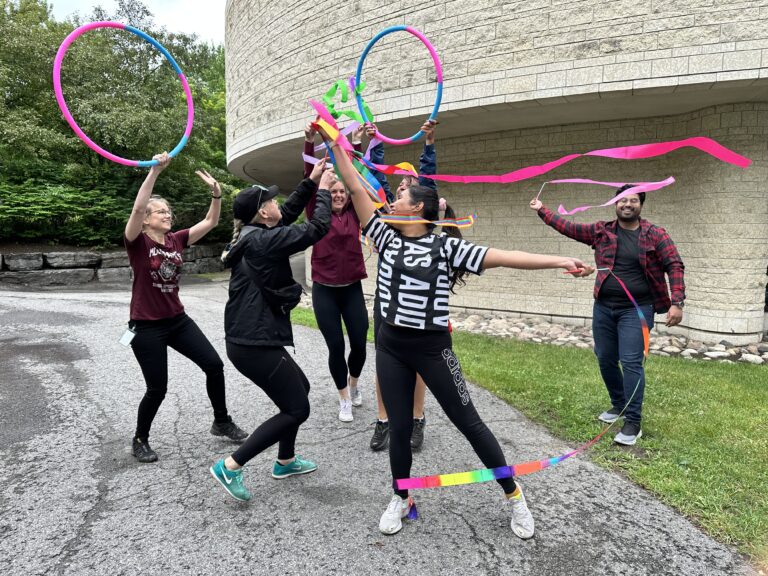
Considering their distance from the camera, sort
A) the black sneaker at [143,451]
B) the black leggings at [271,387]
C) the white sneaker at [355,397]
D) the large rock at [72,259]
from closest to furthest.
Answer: the black leggings at [271,387] → the black sneaker at [143,451] → the white sneaker at [355,397] → the large rock at [72,259]

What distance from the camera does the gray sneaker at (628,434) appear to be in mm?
3732

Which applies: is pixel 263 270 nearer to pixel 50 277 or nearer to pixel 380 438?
pixel 380 438

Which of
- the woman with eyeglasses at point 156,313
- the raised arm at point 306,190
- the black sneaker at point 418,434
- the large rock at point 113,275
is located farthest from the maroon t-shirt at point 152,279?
the large rock at point 113,275

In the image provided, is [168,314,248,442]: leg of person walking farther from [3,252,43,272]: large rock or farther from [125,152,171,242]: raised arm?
[3,252,43,272]: large rock

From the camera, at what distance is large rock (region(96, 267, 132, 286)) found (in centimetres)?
1481

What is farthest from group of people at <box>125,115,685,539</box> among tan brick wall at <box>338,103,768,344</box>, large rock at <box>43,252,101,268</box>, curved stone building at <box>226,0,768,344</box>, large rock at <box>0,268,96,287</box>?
large rock at <box>43,252,101,268</box>

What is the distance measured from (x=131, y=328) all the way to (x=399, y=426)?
2.01 meters

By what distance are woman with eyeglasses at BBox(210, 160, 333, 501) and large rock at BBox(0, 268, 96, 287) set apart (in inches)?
542

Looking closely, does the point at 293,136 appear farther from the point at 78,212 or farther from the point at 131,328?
the point at 78,212

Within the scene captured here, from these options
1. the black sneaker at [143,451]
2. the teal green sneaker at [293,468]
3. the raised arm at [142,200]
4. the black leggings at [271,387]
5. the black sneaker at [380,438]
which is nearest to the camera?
the black leggings at [271,387]

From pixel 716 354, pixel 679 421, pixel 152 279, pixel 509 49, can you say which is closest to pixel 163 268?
pixel 152 279

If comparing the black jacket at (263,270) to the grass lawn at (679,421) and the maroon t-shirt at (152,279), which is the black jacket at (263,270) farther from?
the grass lawn at (679,421)

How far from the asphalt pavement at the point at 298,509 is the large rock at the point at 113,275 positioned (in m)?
11.3

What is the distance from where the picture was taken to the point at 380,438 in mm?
3658
